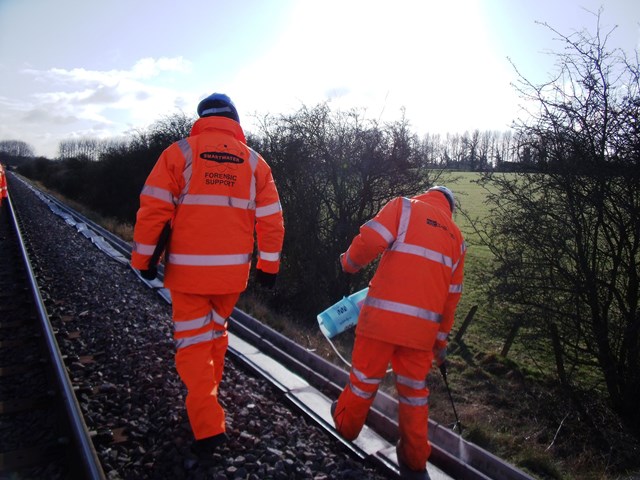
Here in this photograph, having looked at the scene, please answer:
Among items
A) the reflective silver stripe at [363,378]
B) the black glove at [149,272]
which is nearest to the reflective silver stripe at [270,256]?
the black glove at [149,272]

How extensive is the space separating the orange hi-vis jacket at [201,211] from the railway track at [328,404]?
1.36 m

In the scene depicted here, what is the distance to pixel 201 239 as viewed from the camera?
3182 mm

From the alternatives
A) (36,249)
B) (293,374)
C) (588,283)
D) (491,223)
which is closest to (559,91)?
(491,223)

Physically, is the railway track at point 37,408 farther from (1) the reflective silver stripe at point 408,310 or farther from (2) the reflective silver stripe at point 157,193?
(1) the reflective silver stripe at point 408,310

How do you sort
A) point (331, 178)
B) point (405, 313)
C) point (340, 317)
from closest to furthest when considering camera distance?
point (405, 313) → point (340, 317) → point (331, 178)

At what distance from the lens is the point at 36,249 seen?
10.4 m

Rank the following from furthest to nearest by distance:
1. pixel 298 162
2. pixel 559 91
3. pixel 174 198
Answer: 1. pixel 298 162
2. pixel 559 91
3. pixel 174 198

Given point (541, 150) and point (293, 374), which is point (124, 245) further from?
point (541, 150)

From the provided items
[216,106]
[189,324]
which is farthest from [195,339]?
[216,106]

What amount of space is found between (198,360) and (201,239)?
31.6 inches

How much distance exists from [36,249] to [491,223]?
369 inches

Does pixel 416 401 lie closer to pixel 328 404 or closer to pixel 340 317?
pixel 328 404

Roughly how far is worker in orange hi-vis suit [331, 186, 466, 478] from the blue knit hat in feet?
4.31

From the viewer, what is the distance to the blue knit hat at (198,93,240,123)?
11.2 feet
